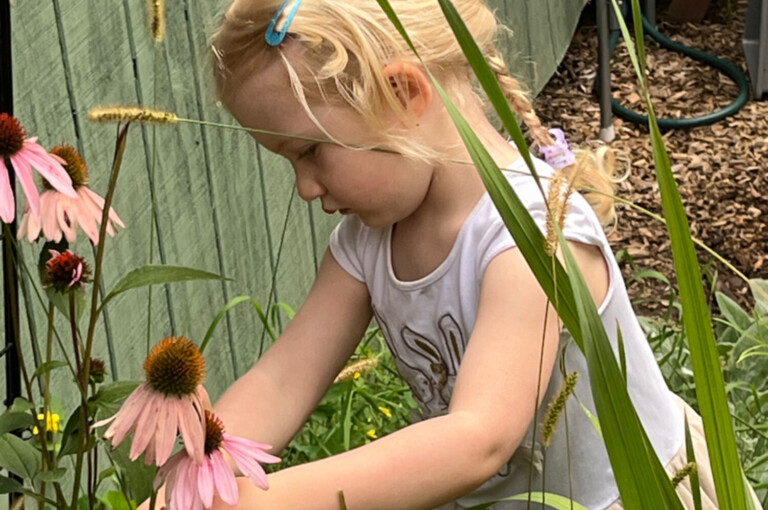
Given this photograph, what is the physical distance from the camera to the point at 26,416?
904mm

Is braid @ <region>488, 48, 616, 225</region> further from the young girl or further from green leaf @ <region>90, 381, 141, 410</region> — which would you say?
green leaf @ <region>90, 381, 141, 410</region>

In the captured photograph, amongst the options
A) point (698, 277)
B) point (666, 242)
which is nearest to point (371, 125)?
point (698, 277)

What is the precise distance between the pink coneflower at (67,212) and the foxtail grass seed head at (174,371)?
157 mm

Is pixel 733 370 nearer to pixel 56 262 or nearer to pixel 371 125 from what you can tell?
pixel 371 125

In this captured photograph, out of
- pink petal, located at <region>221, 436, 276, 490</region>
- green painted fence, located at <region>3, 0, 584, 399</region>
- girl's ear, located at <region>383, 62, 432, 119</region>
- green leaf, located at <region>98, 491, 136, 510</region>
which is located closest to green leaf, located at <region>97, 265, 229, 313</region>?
pink petal, located at <region>221, 436, 276, 490</region>

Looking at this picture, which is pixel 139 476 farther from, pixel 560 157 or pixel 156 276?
pixel 560 157

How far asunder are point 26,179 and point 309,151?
1.74 feet

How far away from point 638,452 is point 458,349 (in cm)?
75

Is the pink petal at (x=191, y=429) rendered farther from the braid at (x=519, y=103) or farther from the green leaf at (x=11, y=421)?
the braid at (x=519, y=103)

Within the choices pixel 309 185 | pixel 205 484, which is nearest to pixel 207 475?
pixel 205 484

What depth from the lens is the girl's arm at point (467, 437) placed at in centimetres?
106

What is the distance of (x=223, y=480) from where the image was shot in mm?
735

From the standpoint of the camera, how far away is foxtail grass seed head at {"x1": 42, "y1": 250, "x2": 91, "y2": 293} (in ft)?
2.76

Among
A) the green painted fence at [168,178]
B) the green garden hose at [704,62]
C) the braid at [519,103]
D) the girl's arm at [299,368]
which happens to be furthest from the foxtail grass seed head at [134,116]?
the green garden hose at [704,62]
